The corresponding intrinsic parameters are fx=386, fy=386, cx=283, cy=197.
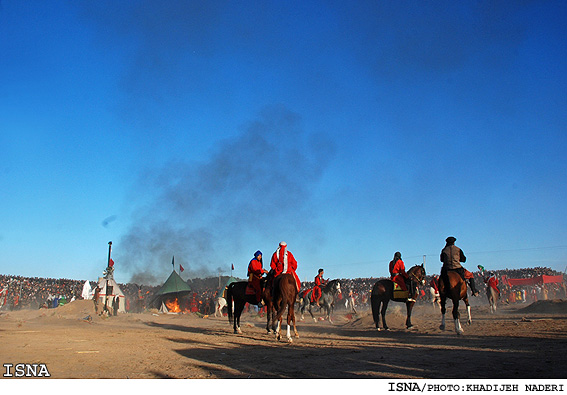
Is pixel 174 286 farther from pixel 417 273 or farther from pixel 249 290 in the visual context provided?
pixel 417 273

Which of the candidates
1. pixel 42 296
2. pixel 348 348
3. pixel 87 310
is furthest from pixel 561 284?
pixel 42 296

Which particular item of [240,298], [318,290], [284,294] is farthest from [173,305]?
[284,294]

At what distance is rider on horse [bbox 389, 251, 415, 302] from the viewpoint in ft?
44.9

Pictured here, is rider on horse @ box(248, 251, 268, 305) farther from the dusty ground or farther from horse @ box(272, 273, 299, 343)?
the dusty ground

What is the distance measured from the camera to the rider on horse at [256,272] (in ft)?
45.9

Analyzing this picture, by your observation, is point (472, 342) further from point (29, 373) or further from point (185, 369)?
point (29, 373)

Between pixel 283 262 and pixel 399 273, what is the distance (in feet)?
15.1

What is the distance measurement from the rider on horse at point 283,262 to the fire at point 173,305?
2975cm

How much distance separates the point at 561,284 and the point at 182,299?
133ft

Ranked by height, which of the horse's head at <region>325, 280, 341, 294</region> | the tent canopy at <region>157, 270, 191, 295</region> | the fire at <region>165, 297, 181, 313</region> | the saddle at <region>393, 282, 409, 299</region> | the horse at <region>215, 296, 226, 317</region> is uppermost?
the saddle at <region>393, 282, 409, 299</region>

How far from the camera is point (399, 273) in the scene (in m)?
13.9

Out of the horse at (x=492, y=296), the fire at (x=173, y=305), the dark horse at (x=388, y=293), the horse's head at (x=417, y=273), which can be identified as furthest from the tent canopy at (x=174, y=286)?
the horse's head at (x=417, y=273)

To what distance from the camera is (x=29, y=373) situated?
5.79 m

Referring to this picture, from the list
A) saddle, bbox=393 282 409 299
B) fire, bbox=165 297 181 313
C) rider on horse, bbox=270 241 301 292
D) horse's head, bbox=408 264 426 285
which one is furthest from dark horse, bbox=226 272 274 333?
fire, bbox=165 297 181 313
